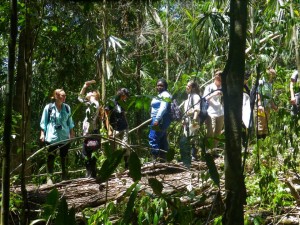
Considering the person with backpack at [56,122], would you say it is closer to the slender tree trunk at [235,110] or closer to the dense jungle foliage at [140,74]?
the dense jungle foliage at [140,74]

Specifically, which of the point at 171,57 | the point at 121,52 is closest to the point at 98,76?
the point at 121,52

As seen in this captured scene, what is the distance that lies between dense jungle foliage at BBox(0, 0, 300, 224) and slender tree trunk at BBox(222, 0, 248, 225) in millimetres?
200

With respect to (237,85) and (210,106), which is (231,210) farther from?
(210,106)

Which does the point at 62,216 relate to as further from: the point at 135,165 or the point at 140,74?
the point at 140,74

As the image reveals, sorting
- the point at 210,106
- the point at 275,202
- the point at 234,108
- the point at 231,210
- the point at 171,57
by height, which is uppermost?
the point at 171,57

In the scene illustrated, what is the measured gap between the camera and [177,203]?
2193mm

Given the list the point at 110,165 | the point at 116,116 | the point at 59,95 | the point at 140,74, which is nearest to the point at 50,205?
the point at 110,165

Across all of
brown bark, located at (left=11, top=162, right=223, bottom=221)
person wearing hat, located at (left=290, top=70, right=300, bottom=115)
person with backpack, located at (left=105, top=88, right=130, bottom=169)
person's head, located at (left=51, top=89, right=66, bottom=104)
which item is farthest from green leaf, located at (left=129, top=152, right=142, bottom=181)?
person's head, located at (left=51, top=89, right=66, bottom=104)

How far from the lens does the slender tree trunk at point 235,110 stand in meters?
1.56

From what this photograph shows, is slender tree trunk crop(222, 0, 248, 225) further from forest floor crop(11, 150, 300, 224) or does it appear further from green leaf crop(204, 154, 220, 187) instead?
forest floor crop(11, 150, 300, 224)

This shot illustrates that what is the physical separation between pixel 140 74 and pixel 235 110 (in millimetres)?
9732

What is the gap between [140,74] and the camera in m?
11.2

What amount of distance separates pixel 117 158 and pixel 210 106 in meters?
5.17

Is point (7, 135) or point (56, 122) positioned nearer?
point (7, 135)
